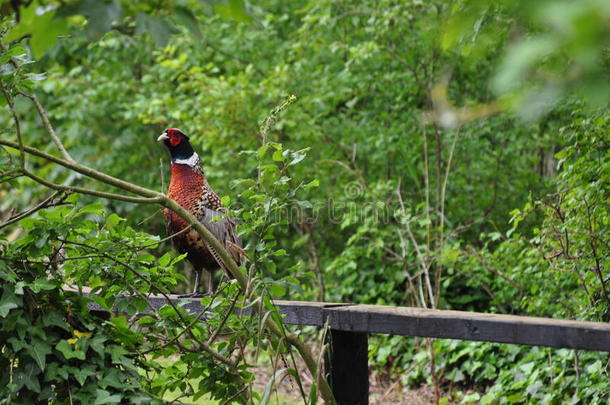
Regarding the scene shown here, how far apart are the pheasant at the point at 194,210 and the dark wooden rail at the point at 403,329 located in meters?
1.01

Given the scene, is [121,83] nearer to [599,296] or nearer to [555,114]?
[555,114]

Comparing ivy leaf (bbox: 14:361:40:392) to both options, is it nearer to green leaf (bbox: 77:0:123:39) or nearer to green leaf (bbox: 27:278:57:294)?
green leaf (bbox: 27:278:57:294)

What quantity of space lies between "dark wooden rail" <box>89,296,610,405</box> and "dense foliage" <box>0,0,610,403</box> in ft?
0.53

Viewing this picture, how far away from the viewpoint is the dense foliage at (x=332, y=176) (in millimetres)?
2139

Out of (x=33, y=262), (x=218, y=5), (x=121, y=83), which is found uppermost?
(x=121, y=83)

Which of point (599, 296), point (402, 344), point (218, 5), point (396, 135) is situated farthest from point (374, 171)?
point (218, 5)

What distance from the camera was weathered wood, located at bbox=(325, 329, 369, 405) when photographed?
2.36 meters

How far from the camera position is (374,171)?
6391 millimetres

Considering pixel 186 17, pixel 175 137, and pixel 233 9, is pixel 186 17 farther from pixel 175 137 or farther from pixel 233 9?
pixel 175 137

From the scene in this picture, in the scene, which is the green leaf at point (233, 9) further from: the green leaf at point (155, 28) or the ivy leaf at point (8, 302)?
the ivy leaf at point (8, 302)

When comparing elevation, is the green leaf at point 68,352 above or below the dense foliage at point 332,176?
below

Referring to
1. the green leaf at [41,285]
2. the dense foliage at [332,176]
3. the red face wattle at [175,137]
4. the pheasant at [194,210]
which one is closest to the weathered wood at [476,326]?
the dense foliage at [332,176]

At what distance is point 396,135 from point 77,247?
3.78m

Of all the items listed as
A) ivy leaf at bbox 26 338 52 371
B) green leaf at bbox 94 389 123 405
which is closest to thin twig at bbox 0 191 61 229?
ivy leaf at bbox 26 338 52 371
